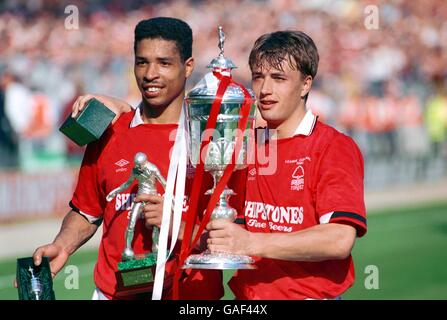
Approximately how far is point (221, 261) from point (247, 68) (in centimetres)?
1472

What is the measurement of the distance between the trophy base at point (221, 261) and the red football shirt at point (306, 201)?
0.29 meters

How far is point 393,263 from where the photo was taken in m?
12.3

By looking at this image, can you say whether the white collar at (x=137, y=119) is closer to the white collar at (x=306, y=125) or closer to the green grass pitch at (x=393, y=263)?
the white collar at (x=306, y=125)

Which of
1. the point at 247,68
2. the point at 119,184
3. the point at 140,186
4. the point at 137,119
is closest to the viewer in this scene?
the point at 140,186

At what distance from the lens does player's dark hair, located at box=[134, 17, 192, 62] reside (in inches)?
191

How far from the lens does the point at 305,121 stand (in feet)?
15.2

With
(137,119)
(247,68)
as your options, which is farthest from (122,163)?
(247,68)

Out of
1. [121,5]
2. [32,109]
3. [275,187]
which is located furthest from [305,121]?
[121,5]

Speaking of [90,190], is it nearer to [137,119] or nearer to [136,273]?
[137,119]

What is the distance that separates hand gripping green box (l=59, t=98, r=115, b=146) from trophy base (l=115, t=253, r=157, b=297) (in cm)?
68

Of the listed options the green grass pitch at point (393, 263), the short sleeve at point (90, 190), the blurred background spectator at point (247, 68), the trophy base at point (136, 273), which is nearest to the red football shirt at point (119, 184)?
the short sleeve at point (90, 190)

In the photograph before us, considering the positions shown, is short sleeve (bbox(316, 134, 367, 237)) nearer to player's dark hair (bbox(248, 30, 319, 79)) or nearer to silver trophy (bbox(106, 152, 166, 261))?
player's dark hair (bbox(248, 30, 319, 79))

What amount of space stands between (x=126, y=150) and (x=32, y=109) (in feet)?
33.5
